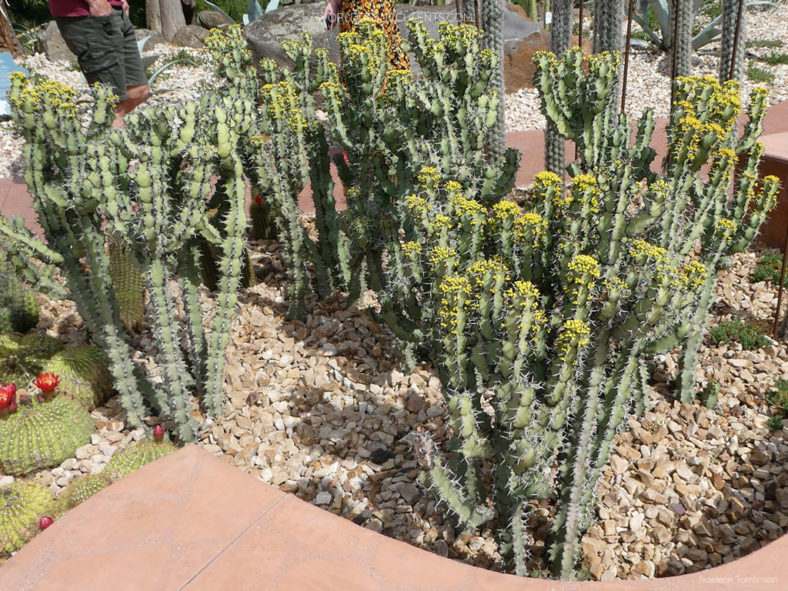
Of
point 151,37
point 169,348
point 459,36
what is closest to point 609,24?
point 459,36

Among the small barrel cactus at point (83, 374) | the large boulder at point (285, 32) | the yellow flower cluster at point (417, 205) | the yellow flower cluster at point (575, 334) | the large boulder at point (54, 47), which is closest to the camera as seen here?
the yellow flower cluster at point (575, 334)

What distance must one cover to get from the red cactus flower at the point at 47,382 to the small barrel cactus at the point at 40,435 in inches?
4.0

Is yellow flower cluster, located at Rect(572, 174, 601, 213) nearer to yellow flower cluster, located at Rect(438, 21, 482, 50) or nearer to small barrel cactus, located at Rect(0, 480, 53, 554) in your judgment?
yellow flower cluster, located at Rect(438, 21, 482, 50)

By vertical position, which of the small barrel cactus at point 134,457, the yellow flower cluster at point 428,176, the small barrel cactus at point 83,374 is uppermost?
the yellow flower cluster at point 428,176

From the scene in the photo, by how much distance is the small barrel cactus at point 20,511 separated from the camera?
318 cm

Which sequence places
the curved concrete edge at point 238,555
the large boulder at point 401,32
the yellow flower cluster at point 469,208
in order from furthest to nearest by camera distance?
the large boulder at point 401,32
the yellow flower cluster at point 469,208
the curved concrete edge at point 238,555

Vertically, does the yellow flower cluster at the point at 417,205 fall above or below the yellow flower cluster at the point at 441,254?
above

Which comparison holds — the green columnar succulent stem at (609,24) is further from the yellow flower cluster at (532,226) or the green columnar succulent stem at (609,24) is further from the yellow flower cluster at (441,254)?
the yellow flower cluster at (441,254)

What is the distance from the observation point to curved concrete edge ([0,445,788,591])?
87.0 inches

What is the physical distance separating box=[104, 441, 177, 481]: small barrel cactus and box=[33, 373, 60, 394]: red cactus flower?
0.53 metres

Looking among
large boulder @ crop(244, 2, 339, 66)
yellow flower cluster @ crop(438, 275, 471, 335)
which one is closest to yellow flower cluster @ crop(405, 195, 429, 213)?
yellow flower cluster @ crop(438, 275, 471, 335)

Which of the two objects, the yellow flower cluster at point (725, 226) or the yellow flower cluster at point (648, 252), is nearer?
the yellow flower cluster at point (648, 252)

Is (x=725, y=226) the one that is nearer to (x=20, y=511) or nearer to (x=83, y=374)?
(x=83, y=374)

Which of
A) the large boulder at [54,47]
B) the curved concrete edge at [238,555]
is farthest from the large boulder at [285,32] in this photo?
the curved concrete edge at [238,555]
